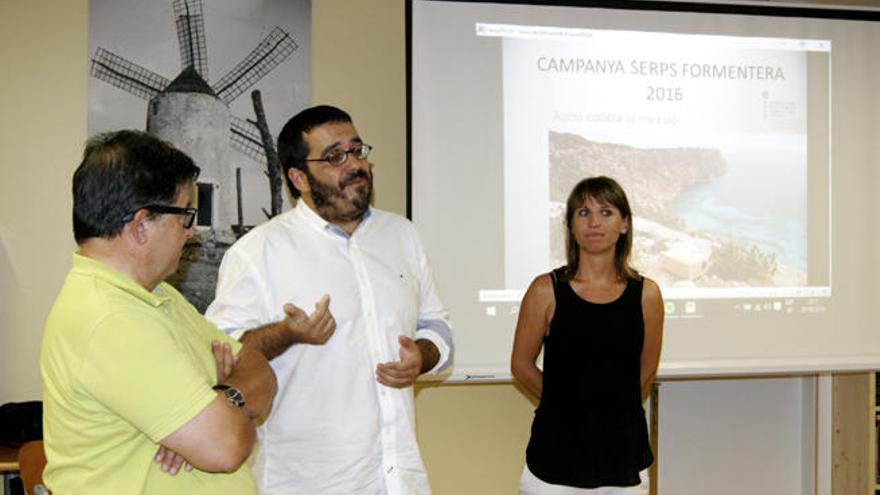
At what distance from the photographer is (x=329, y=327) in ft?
6.42

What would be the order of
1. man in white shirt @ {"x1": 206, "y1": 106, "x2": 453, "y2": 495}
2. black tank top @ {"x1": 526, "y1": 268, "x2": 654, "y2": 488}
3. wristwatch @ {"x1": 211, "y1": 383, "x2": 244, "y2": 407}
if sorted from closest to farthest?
wristwatch @ {"x1": 211, "y1": 383, "x2": 244, "y2": 407} < man in white shirt @ {"x1": 206, "y1": 106, "x2": 453, "y2": 495} < black tank top @ {"x1": 526, "y1": 268, "x2": 654, "y2": 488}

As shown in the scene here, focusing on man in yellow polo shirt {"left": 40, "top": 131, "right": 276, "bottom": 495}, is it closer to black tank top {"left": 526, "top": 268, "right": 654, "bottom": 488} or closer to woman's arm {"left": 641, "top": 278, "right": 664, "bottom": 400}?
black tank top {"left": 526, "top": 268, "right": 654, "bottom": 488}

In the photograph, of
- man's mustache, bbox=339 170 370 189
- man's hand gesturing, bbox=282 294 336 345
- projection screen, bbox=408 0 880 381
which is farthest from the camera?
projection screen, bbox=408 0 880 381

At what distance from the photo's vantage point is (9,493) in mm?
3180

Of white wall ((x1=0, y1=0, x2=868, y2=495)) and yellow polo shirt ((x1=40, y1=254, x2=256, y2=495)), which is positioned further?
white wall ((x1=0, y1=0, x2=868, y2=495))

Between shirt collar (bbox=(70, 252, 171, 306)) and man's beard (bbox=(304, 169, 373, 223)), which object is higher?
man's beard (bbox=(304, 169, 373, 223))

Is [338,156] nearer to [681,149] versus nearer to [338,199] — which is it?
[338,199]

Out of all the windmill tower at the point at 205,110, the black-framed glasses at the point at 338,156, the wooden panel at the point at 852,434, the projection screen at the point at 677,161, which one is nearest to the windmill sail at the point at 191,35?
the windmill tower at the point at 205,110

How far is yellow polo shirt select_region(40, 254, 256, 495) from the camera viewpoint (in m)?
1.28

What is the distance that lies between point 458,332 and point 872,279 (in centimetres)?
186

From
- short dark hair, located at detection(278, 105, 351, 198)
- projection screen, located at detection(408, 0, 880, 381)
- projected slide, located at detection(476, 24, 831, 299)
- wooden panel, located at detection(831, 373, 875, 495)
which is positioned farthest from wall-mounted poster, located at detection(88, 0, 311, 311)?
wooden panel, located at detection(831, 373, 875, 495)

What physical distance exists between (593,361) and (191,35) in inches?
88.5

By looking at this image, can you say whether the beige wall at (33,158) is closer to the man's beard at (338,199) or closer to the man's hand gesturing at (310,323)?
the man's beard at (338,199)

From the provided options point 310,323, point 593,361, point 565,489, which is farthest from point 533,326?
point 310,323
